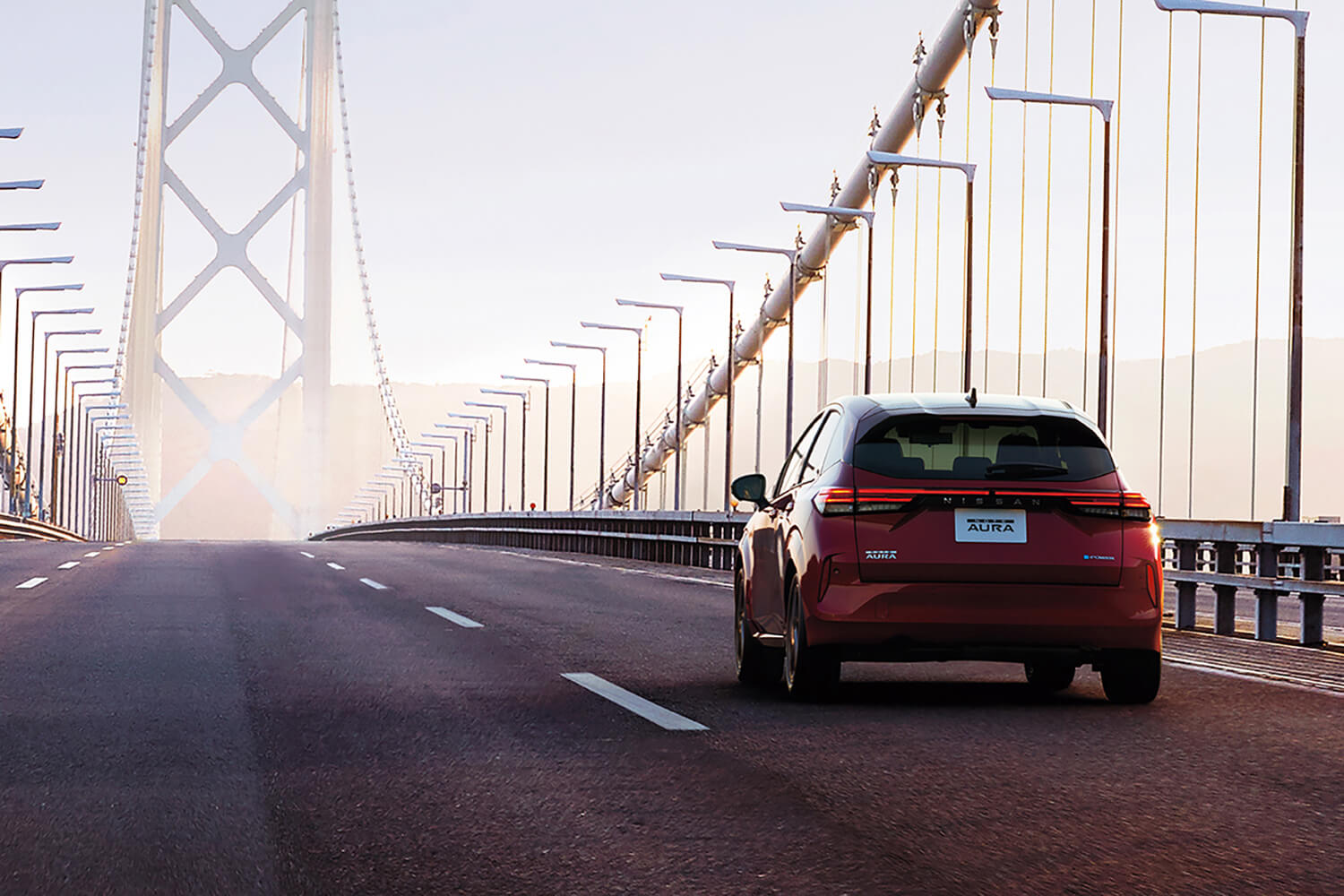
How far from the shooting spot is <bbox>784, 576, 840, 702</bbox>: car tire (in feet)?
26.6

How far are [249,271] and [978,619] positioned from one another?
215ft

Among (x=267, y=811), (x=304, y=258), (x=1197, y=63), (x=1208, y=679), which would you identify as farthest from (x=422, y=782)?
(x=304, y=258)

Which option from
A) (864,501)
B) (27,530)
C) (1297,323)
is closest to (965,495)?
(864,501)

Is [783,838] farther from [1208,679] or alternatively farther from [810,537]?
[1208,679]

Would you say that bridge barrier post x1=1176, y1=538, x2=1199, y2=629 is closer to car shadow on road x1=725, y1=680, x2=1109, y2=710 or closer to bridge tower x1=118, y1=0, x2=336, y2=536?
car shadow on road x1=725, y1=680, x2=1109, y2=710

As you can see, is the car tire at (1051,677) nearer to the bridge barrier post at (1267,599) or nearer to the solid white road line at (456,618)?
the bridge barrier post at (1267,599)

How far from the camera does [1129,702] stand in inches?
331

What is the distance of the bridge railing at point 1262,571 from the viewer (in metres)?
12.3

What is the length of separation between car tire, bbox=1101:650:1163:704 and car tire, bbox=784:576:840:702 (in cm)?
115

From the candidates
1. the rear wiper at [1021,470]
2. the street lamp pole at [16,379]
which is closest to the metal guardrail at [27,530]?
the street lamp pole at [16,379]

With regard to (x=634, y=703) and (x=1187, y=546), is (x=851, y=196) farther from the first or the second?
(x=634, y=703)

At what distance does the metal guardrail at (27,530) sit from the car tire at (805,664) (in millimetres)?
45537

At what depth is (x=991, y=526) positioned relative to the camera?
25.9ft

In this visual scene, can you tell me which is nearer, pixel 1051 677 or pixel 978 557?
pixel 978 557
